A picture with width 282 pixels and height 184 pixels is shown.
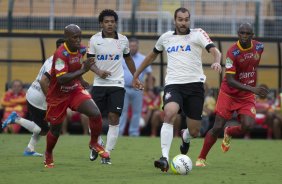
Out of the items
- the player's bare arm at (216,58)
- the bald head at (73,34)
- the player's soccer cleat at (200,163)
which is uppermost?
the bald head at (73,34)

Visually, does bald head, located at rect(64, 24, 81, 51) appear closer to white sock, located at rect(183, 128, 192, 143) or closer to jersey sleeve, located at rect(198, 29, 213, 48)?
jersey sleeve, located at rect(198, 29, 213, 48)

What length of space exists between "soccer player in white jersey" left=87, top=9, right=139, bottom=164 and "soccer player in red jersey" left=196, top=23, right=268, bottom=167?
1661mm

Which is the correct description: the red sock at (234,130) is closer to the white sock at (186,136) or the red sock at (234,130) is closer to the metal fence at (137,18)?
the white sock at (186,136)

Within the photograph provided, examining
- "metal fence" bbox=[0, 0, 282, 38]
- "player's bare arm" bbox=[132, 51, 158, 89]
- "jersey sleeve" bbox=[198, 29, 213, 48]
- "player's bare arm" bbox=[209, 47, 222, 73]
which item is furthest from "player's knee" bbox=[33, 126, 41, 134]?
"metal fence" bbox=[0, 0, 282, 38]

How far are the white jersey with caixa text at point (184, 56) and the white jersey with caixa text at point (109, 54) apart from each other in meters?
1.68

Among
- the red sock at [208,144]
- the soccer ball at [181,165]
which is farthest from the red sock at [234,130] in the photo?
the soccer ball at [181,165]

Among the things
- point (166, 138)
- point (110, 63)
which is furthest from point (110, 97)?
point (166, 138)

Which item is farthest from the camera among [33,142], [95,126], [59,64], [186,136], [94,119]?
[33,142]

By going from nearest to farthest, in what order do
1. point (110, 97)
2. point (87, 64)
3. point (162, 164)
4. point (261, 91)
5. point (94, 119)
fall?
1. point (162, 164)
2. point (87, 64)
3. point (261, 91)
4. point (94, 119)
5. point (110, 97)

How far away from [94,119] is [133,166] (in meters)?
0.95

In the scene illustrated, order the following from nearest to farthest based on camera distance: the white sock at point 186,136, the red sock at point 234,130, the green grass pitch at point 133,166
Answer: the green grass pitch at point 133,166, the white sock at point 186,136, the red sock at point 234,130

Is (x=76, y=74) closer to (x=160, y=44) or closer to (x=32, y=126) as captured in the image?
(x=160, y=44)

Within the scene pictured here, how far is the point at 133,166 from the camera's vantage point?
1383cm

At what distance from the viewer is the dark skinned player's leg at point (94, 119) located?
13.4 meters
